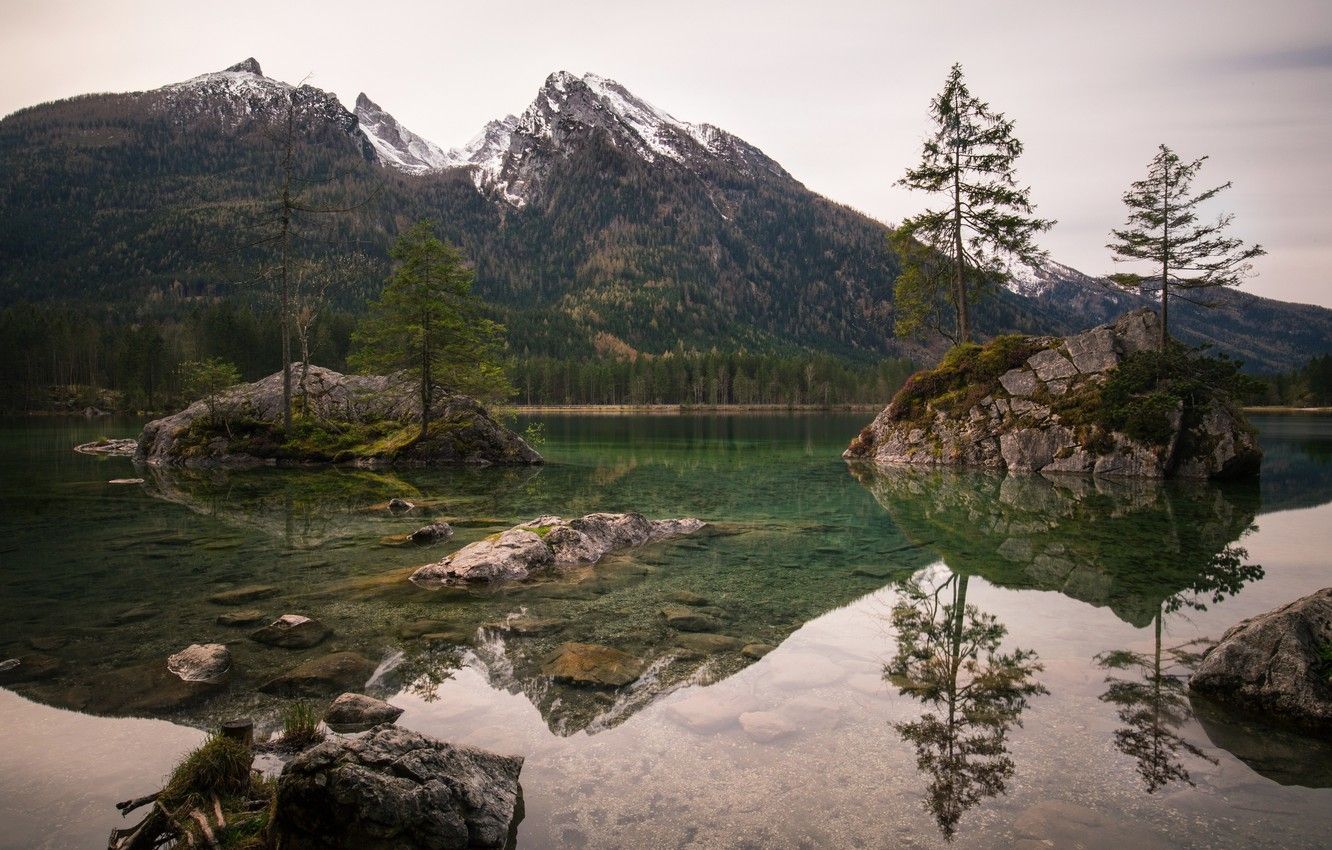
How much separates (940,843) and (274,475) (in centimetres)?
3195

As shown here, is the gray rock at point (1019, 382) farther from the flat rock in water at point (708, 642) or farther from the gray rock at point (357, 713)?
the gray rock at point (357, 713)

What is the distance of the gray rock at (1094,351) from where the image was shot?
33.7m

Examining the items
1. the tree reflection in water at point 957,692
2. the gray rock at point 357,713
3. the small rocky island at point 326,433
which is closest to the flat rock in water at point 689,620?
the tree reflection in water at point 957,692

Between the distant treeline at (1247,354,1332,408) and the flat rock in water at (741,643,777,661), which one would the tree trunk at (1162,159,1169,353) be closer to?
the flat rock in water at (741,643,777,661)

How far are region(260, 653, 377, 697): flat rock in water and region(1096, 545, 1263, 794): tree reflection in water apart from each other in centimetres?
794

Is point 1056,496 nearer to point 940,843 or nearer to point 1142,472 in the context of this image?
point 1142,472

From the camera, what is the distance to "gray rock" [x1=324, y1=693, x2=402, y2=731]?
22.2ft

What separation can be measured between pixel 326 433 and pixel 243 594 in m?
28.4

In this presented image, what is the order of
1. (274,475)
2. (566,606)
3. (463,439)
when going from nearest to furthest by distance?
1. (566,606)
2. (274,475)
3. (463,439)

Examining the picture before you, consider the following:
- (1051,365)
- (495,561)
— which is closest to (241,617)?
(495,561)

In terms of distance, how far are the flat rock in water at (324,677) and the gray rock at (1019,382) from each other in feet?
115

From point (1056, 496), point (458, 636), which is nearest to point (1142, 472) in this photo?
point (1056, 496)

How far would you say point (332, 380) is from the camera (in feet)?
142

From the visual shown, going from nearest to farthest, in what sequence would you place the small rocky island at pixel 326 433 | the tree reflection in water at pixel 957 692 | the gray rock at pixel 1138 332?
the tree reflection in water at pixel 957 692
the gray rock at pixel 1138 332
the small rocky island at pixel 326 433
